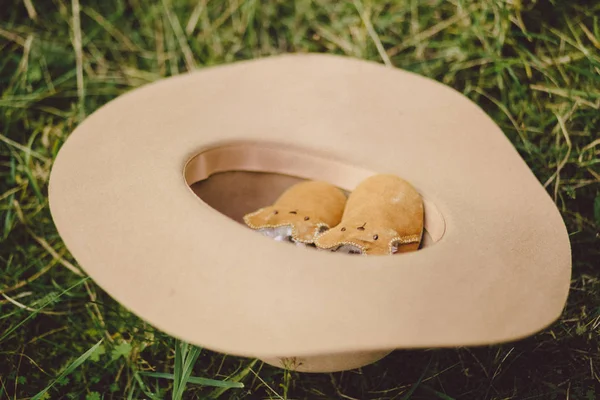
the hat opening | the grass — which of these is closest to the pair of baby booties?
the hat opening

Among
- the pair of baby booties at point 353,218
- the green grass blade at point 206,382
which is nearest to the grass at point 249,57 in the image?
the green grass blade at point 206,382

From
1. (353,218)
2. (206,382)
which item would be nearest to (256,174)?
(353,218)

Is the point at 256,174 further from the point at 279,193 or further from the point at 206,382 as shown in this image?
the point at 206,382

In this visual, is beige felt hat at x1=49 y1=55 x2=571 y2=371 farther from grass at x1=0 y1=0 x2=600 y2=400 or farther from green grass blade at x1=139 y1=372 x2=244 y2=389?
grass at x1=0 y1=0 x2=600 y2=400

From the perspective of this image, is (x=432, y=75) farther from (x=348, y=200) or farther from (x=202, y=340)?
(x=202, y=340)

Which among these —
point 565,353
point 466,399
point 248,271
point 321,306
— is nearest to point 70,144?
point 248,271

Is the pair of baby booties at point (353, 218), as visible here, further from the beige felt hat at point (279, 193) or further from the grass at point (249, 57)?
the grass at point (249, 57)
